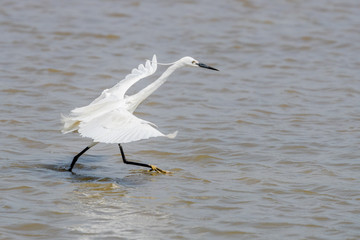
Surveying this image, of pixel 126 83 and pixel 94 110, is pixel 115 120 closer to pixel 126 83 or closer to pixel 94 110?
pixel 94 110

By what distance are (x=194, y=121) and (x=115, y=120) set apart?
104 inches

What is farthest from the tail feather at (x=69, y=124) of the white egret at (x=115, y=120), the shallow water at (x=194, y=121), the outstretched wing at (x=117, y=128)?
the shallow water at (x=194, y=121)

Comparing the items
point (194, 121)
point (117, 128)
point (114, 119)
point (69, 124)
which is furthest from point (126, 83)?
point (194, 121)

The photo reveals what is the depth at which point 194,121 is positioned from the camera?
30.2 ft

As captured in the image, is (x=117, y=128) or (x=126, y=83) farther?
(x=126, y=83)

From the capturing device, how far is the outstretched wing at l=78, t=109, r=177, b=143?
6234 millimetres

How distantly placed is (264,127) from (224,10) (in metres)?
7.39

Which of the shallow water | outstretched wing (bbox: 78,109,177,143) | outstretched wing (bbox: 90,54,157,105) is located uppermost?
outstretched wing (bbox: 90,54,157,105)

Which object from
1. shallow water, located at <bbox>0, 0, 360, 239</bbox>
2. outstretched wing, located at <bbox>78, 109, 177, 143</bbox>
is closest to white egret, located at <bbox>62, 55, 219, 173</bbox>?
outstretched wing, located at <bbox>78, 109, 177, 143</bbox>

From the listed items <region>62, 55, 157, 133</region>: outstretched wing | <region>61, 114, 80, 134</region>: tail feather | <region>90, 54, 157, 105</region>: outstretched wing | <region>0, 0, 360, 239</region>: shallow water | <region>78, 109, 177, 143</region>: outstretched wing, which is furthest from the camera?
<region>90, 54, 157, 105</region>: outstretched wing

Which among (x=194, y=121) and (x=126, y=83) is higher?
(x=126, y=83)

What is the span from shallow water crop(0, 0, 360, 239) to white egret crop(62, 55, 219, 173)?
57cm

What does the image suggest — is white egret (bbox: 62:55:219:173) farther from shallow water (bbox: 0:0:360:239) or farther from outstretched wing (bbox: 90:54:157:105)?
shallow water (bbox: 0:0:360:239)

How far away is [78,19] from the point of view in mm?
14547
